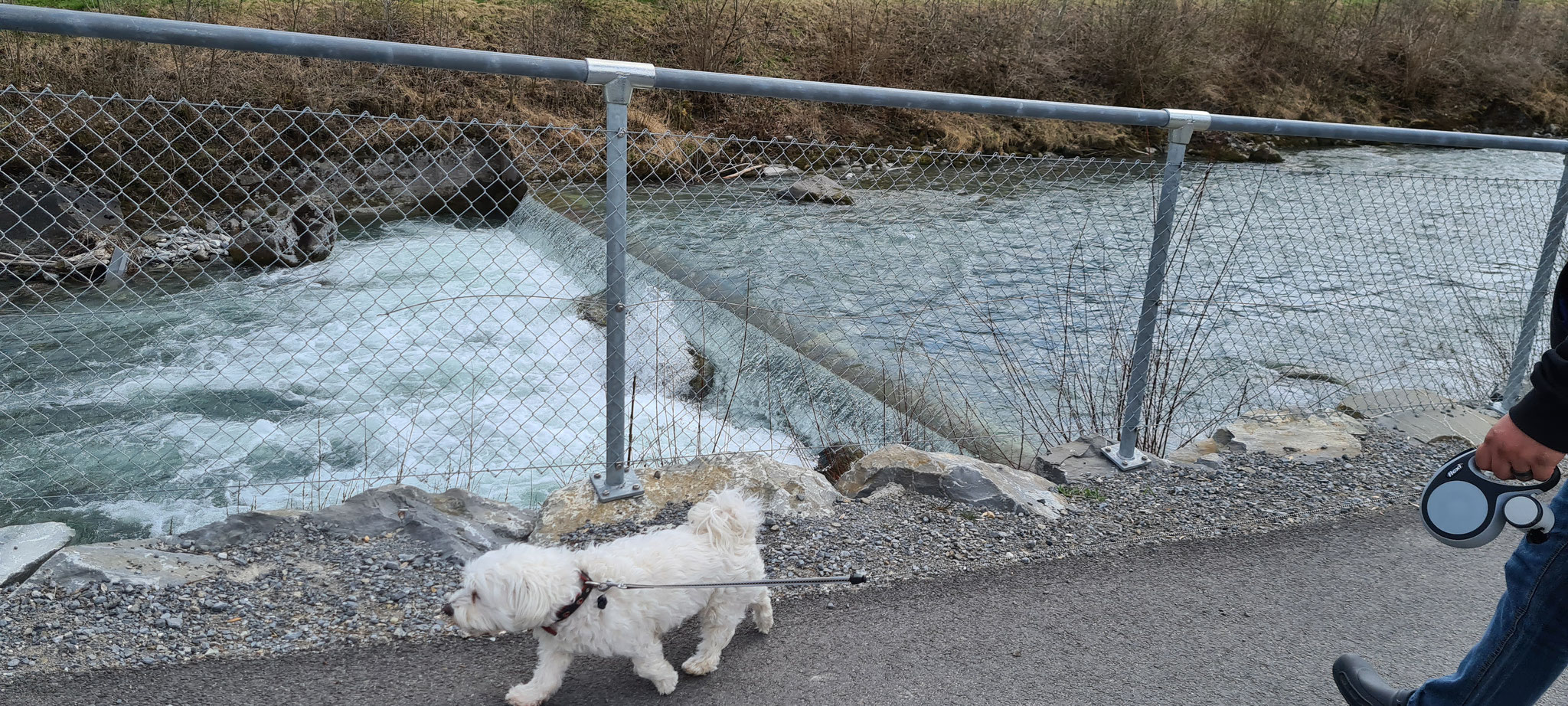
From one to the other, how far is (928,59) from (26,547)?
725 inches

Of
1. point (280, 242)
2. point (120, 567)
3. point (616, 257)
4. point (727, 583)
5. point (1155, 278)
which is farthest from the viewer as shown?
point (280, 242)

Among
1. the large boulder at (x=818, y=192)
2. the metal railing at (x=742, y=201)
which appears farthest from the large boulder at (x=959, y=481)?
the large boulder at (x=818, y=192)

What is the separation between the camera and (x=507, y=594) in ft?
7.77

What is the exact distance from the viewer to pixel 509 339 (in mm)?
8750

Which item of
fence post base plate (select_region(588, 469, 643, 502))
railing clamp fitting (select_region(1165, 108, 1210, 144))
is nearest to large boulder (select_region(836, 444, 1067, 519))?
fence post base plate (select_region(588, 469, 643, 502))

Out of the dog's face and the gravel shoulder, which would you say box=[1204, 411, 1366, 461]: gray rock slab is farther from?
the dog's face

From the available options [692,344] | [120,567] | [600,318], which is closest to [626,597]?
[120,567]

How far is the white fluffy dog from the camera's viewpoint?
240 centimetres

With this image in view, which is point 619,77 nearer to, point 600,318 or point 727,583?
point 727,583

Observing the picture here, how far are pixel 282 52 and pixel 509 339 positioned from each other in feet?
20.3

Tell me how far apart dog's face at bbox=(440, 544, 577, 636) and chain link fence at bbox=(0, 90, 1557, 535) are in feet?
6.39

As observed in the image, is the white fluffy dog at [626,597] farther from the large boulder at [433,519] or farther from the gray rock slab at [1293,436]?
the gray rock slab at [1293,436]

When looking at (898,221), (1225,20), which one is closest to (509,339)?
(898,221)

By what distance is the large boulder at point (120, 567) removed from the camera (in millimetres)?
2994
